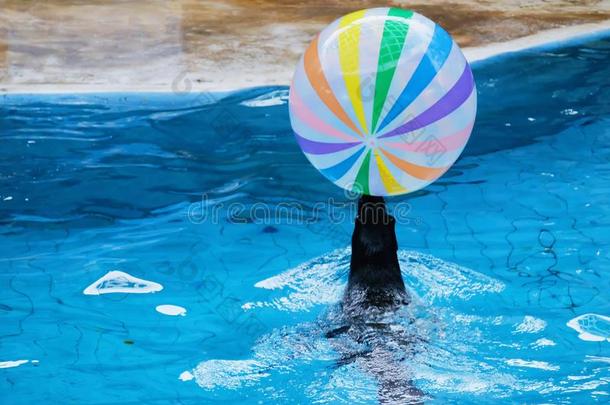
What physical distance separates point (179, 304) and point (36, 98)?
2.86 metres

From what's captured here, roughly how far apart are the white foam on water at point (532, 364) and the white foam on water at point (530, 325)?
292 millimetres

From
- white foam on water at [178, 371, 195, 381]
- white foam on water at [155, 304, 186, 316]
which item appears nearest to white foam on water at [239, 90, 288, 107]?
white foam on water at [155, 304, 186, 316]

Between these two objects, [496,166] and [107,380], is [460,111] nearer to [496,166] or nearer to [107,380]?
[107,380]

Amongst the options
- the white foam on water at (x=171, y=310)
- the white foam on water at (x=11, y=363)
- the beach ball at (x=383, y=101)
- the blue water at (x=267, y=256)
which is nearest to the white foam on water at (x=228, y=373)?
the blue water at (x=267, y=256)

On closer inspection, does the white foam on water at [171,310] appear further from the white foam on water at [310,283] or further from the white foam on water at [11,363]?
the white foam on water at [11,363]

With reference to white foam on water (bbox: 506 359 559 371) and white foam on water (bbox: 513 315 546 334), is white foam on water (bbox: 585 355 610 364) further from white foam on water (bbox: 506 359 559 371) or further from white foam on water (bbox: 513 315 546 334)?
white foam on water (bbox: 513 315 546 334)

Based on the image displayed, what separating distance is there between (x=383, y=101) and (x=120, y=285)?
2136mm

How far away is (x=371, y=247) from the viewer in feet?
12.7

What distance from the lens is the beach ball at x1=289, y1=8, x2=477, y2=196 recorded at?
11.5 ft

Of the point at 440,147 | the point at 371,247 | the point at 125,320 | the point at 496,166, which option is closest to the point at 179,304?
the point at 125,320

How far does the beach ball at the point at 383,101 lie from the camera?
11.5 ft

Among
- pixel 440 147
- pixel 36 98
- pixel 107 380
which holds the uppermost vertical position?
pixel 440 147

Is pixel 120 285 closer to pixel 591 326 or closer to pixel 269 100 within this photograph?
pixel 591 326

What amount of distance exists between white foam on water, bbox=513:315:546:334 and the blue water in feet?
0.04
